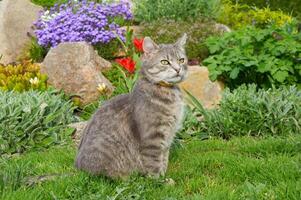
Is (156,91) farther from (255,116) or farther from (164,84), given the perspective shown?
(255,116)

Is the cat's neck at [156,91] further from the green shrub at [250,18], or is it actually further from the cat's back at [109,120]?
the green shrub at [250,18]

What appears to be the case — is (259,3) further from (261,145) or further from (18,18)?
(261,145)

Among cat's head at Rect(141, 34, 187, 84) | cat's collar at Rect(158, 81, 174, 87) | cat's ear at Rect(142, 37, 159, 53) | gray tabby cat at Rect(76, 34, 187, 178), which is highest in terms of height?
cat's ear at Rect(142, 37, 159, 53)

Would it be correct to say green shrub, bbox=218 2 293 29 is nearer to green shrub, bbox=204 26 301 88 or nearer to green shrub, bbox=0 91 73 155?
green shrub, bbox=204 26 301 88

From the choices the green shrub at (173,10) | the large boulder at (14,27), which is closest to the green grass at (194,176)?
the large boulder at (14,27)

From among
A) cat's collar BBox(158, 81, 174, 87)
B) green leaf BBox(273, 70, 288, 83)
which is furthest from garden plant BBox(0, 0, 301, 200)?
cat's collar BBox(158, 81, 174, 87)

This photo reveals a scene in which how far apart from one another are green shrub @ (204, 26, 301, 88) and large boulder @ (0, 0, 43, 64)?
417 cm

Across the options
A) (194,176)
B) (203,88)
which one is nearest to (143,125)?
(194,176)

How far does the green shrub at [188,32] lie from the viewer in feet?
34.6

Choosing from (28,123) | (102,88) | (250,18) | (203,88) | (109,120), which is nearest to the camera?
(109,120)

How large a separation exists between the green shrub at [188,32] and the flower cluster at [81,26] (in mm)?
692

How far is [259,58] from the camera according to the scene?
8852mm

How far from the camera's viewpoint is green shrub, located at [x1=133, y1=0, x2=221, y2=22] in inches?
469

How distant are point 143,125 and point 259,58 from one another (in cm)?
414
